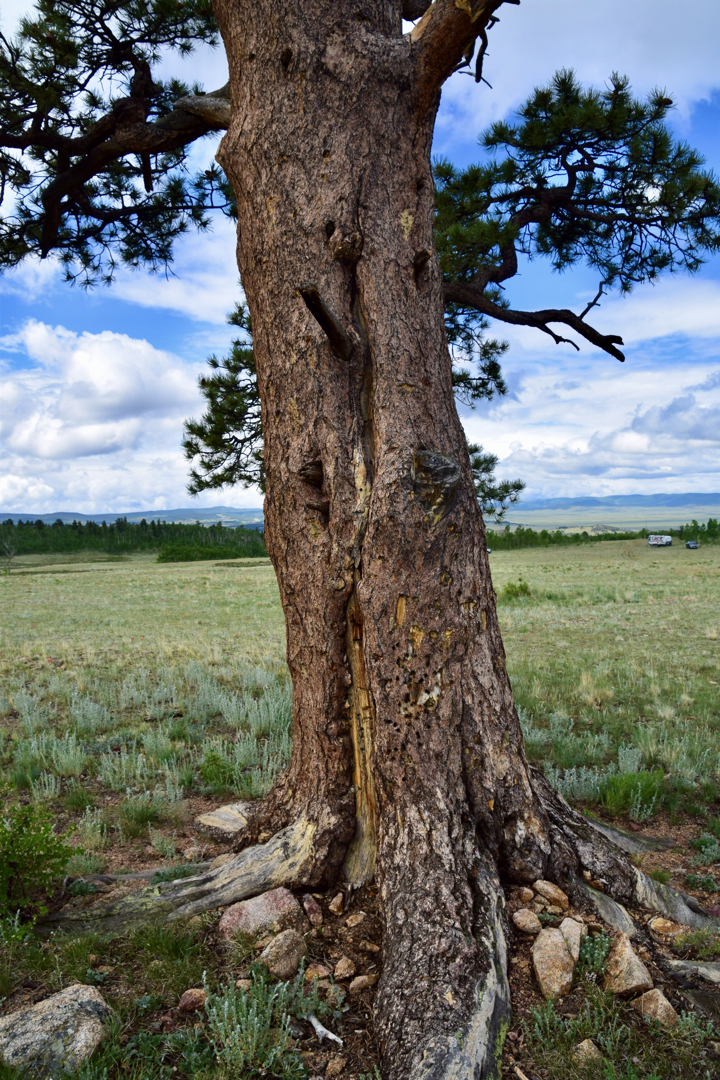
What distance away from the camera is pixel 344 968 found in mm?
2508

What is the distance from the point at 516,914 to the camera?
262cm

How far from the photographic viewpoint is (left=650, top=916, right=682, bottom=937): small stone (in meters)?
2.75

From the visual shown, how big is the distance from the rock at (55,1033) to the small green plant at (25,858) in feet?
2.33

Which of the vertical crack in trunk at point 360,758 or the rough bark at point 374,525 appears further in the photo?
the vertical crack in trunk at point 360,758

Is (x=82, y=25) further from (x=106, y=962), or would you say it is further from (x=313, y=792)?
(x=106, y=962)

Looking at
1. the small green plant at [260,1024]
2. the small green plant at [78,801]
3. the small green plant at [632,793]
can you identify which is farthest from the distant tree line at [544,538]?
the small green plant at [260,1024]

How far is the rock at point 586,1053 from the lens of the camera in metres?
2.05

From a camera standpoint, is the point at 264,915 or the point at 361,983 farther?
the point at 264,915

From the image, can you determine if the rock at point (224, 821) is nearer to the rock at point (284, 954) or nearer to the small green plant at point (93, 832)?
the small green plant at point (93, 832)

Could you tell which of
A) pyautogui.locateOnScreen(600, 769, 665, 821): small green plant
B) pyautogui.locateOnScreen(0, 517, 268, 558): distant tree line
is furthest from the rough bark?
pyautogui.locateOnScreen(0, 517, 268, 558): distant tree line

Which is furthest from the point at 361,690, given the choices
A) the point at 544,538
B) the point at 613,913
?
the point at 544,538

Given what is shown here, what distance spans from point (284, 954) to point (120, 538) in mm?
73332

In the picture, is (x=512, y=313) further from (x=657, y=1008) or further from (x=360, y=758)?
(x=657, y=1008)

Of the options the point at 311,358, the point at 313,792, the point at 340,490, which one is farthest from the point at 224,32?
the point at 313,792
